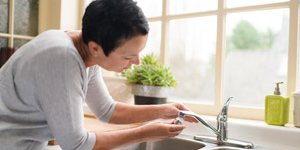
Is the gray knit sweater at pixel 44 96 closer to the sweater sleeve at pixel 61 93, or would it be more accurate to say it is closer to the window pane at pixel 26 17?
the sweater sleeve at pixel 61 93

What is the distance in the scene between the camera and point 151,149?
142 centimetres

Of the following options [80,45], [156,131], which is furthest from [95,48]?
[156,131]

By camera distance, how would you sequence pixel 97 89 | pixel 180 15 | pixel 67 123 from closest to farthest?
pixel 67 123 < pixel 97 89 < pixel 180 15

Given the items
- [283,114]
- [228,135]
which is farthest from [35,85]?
[283,114]

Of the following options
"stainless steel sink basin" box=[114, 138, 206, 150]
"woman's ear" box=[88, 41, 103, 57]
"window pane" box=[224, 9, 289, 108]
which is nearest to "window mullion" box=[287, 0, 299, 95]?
"stainless steel sink basin" box=[114, 138, 206, 150]

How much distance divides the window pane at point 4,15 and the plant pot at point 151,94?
42.7 inches

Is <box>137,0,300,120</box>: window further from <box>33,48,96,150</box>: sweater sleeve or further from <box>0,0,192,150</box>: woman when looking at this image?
<box>33,48,96,150</box>: sweater sleeve

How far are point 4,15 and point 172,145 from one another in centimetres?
146

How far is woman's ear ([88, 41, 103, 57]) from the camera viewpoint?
2.85ft

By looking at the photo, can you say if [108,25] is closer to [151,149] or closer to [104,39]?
[104,39]

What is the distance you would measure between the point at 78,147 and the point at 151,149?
635 millimetres

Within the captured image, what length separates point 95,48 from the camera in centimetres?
89

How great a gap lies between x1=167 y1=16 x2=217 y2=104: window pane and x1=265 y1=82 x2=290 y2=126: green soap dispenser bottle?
3.73 metres

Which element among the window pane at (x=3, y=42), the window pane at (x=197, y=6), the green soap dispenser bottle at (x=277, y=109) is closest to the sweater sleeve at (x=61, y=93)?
the green soap dispenser bottle at (x=277, y=109)
